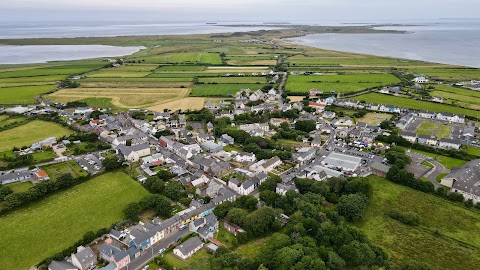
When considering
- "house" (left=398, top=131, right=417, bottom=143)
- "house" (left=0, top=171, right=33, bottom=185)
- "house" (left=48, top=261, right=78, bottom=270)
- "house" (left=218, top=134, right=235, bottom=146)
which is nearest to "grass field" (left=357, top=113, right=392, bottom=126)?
"house" (left=398, top=131, right=417, bottom=143)

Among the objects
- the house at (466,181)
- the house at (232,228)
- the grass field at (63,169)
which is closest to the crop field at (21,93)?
the grass field at (63,169)

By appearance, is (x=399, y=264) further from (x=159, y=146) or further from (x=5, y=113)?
(x=5, y=113)

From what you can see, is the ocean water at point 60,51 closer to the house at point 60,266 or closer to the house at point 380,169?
the house at point 380,169

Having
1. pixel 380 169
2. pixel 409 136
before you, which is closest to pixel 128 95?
pixel 380 169

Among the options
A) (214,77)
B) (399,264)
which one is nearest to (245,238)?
(399,264)

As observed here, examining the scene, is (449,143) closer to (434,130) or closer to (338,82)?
(434,130)
